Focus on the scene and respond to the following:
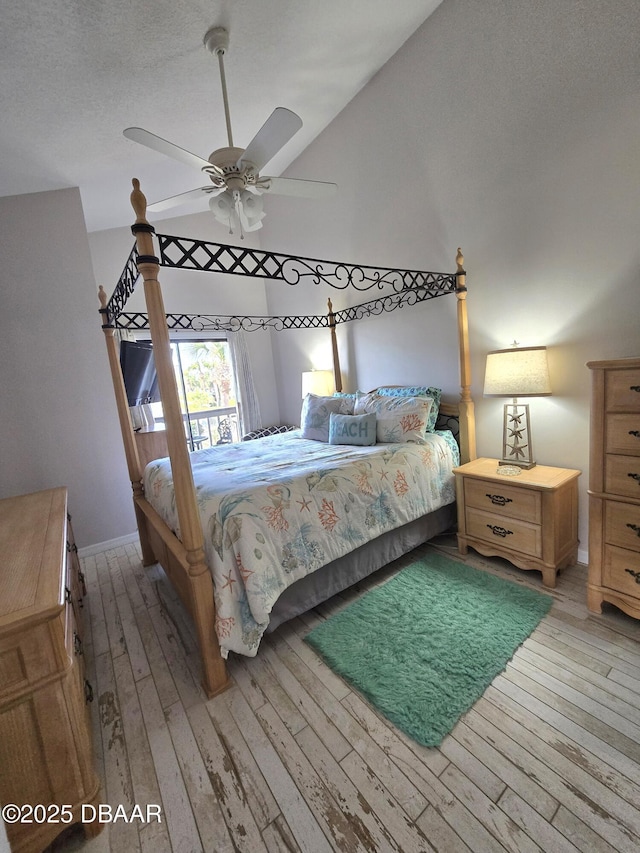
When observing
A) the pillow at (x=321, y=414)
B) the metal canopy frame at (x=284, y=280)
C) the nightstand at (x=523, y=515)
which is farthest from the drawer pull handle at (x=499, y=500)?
the metal canopy frame at (x=284, y=280)

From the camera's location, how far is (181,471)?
57.9 inches

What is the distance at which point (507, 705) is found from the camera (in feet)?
4.57

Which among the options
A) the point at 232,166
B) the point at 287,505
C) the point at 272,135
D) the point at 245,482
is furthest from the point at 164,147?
the point at 287,505

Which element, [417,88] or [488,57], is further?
[417,88]

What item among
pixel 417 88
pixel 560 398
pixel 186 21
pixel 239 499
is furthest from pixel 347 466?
pixel 417 88

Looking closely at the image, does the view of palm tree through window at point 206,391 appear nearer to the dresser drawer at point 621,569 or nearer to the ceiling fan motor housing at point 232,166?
the ceiling fan motor housing at point 232,166

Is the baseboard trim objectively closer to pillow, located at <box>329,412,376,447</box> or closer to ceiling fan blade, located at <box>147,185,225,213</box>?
pillow, located at <box>329,412,376,447</box>

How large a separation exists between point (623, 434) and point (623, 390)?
197 mm

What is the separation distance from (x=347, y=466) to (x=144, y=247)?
144cm

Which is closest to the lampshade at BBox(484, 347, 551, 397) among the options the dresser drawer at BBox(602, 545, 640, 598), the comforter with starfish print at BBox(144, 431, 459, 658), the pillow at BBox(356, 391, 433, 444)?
the pillow at BBox(356, 391, 433, 444)

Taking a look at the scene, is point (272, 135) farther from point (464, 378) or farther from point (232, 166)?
point (464, 378)

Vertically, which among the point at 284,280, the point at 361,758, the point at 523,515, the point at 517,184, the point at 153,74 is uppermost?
the point at 153,74

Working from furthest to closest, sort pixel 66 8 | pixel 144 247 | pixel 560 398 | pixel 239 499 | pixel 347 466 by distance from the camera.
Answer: pixel 560 398, pixel 347 466, pixel 239 499, pixel 66 8, pixel 144 247

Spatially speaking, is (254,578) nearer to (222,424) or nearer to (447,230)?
(447,230)
